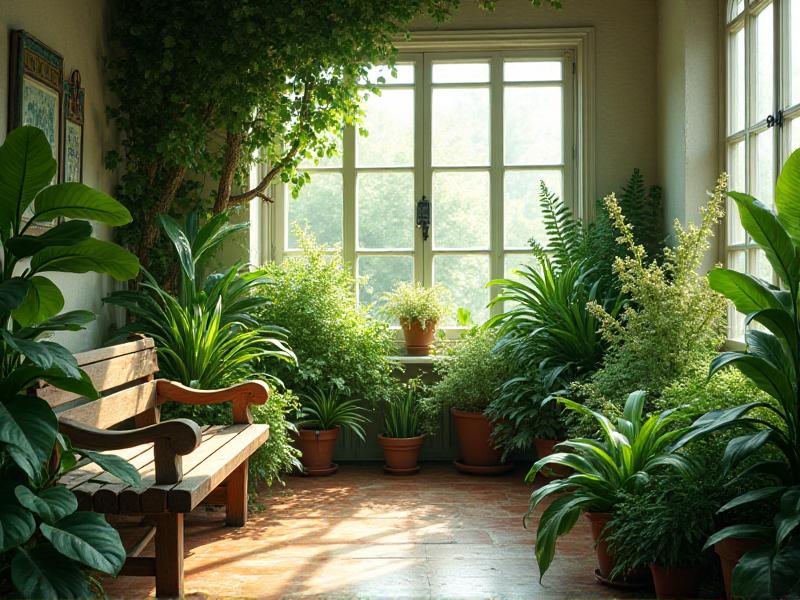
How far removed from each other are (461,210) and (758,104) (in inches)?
80.0

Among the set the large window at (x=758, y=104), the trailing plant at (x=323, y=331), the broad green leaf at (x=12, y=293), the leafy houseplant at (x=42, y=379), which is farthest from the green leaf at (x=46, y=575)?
the large window at (x=758, y=104)

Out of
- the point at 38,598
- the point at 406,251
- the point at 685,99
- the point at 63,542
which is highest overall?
the point at 685,99

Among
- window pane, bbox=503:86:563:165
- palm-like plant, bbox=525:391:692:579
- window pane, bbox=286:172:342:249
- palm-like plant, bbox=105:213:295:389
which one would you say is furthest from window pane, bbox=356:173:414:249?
palm-like plant, bbox=525:391:692:579

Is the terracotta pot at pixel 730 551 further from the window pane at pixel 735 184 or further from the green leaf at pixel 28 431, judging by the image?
the window pane at pixel 735 184

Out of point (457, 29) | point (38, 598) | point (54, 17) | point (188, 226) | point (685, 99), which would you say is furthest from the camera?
point (457, 29)

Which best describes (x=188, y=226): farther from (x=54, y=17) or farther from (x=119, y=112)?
(x=54, y=17)

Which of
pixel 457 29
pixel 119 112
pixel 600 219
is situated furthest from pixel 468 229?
pixel 119 112

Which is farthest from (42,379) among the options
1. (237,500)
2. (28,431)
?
(237,500)

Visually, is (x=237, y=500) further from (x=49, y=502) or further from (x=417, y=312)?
(x=417, y=312)

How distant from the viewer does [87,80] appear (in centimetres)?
427

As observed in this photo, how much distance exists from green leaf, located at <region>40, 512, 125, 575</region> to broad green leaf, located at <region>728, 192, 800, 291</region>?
2.16m

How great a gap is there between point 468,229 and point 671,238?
1.36m

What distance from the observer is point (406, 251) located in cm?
552

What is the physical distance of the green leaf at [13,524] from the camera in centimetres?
210
